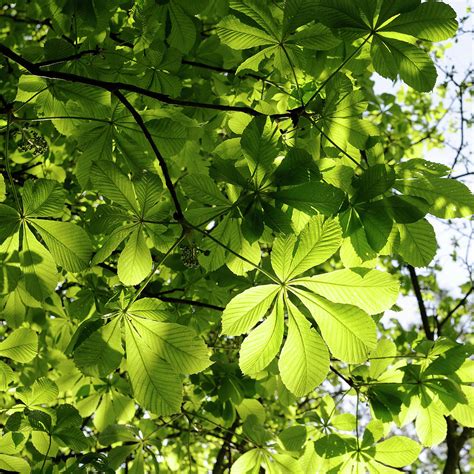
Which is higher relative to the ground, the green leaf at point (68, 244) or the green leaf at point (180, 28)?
the green leaf at point (180, 28)

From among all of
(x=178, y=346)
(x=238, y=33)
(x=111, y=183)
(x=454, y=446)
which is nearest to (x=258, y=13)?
(x=238, y=33)

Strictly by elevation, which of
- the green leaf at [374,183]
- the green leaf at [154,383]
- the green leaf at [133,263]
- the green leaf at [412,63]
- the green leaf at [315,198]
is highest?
the green leaf at [412,63]

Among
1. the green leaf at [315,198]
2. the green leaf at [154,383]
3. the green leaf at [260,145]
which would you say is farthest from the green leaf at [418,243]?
the green leaf at [154,383]

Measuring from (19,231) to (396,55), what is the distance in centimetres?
122

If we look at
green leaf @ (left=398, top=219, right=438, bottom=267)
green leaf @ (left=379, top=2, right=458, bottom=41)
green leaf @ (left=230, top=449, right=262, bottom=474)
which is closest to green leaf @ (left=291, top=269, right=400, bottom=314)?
green leaf @ (left=398, top=219, right=438, bottom=267)

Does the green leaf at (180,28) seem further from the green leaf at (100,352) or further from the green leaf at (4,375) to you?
the green leaf at (4,375)

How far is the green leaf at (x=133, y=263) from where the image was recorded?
1.44 metres

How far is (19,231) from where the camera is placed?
1493 millimetres

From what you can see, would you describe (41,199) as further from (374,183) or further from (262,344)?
(374,183)

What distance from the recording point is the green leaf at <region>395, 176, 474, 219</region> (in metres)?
1.42

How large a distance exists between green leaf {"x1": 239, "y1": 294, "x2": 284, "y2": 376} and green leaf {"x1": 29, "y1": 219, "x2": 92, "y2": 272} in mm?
537

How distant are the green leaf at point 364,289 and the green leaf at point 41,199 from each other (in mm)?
794

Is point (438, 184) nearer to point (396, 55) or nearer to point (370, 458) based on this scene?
point (396, 55)

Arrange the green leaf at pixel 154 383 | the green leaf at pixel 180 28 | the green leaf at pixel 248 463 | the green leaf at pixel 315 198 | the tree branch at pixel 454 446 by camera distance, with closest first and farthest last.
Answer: the green leaf at pixel 315 198 → the green leaf at pixel 154 383 → the green leaf at pixel 180 28 → the green leaf at pixel 248 463 → the tree branch at pixel 454 446
